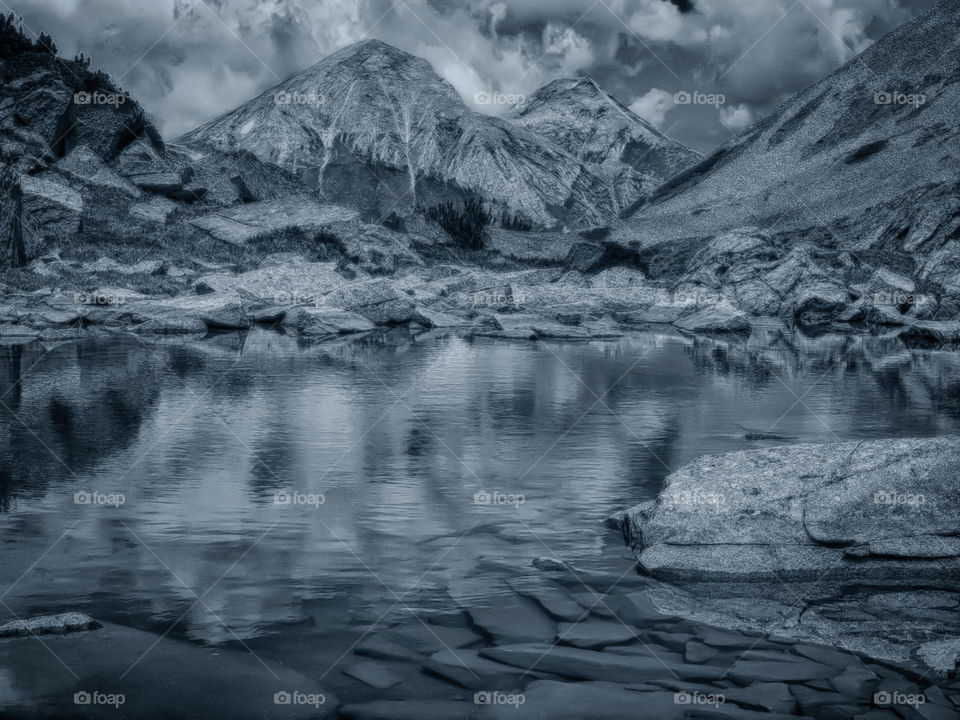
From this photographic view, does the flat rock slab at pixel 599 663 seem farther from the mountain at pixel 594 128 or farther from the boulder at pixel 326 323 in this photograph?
the mountain at pixel 594 128

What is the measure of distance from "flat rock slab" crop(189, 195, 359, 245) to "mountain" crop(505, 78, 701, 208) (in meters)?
102

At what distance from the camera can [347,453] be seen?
7.69 meters

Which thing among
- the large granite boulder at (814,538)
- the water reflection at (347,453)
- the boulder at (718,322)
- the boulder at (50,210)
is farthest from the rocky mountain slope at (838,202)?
the large granite boulder at (814,538)

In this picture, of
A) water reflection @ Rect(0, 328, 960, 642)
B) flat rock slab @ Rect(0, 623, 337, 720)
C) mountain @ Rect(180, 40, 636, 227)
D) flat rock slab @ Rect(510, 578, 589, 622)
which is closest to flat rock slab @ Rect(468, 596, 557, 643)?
flat rock slab @ Rect(510, 578, 589, 622)

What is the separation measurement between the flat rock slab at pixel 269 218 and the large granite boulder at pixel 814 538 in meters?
24.0

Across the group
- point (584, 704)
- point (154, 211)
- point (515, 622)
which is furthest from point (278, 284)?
point (584, 704)

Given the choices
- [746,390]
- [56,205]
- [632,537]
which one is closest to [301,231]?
[56,205]

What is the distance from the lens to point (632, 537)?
17.6 ft

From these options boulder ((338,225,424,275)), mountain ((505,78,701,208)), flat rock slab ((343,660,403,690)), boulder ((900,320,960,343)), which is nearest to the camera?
flat rock slab ((343,660,403,690))

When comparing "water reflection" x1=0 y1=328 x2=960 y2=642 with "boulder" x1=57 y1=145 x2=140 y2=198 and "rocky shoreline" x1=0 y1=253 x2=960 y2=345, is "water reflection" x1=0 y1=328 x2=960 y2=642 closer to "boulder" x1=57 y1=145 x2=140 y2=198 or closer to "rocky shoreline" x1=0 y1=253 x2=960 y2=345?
"rocky shoreline" x1=0 y1=253 x2=960 y2=345

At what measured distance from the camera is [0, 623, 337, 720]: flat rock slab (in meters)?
3.45

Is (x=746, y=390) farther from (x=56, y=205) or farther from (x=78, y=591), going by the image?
(x=56, y=205)

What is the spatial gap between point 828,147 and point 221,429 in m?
42.9

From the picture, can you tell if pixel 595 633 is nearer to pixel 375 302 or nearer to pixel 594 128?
pixel 375 302
